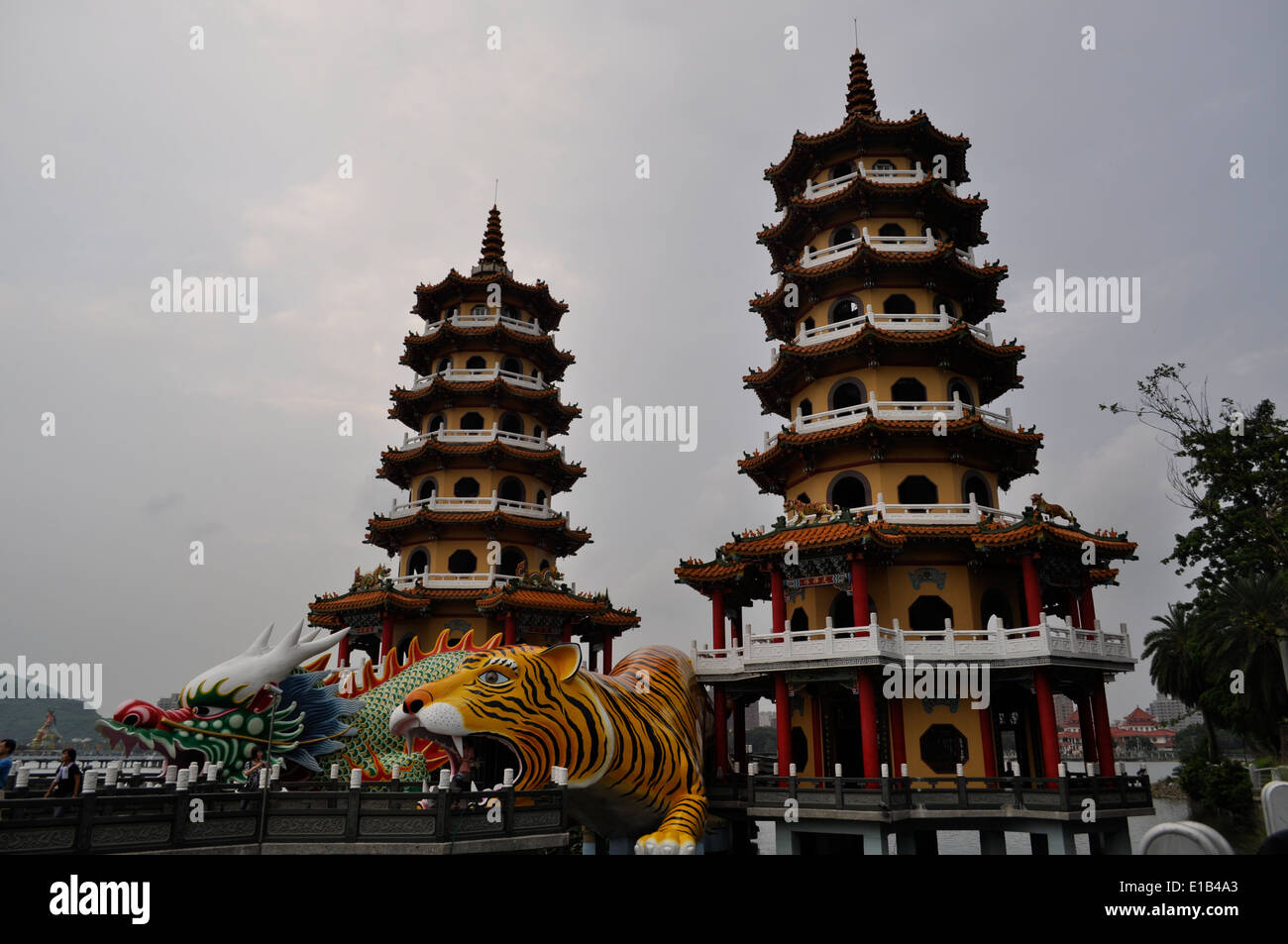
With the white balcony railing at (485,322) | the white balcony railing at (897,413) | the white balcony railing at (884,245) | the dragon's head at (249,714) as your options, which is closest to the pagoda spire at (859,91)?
the white balcony railing at (884,245)

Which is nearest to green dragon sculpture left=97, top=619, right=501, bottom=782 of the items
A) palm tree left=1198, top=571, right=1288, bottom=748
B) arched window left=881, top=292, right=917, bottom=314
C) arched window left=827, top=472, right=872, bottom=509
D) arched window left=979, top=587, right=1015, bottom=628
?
arched window left=827, top=472, right=872, bottom=509

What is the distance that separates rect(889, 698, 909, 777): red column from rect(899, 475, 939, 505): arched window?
18.4 ft

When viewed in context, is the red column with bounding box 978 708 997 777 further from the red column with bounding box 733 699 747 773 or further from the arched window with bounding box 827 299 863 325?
the arched window with bounding box 827 299 863 325

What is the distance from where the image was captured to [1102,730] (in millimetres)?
20203

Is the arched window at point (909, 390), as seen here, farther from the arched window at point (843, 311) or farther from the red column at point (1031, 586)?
the red column at point (1031, 586)

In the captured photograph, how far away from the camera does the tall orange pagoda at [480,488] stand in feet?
91.8

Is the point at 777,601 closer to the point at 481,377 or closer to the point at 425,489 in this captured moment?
the point at 425,489

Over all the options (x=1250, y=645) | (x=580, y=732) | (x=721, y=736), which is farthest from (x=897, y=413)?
(x=1250, y=645)

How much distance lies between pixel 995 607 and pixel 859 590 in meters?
4.72

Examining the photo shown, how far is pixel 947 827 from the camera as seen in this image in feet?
58.2

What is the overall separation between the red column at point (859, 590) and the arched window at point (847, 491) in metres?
3.12
